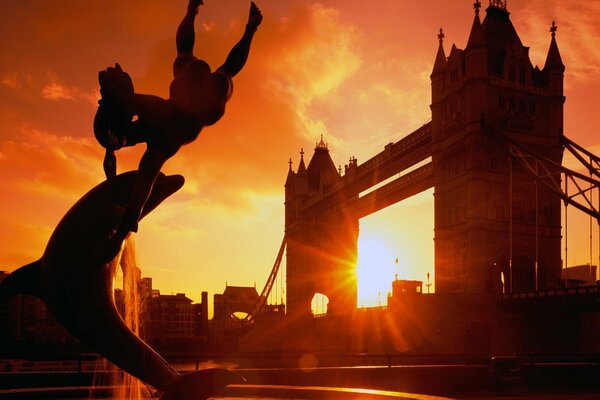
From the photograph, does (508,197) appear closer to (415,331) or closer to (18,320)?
(415,331)

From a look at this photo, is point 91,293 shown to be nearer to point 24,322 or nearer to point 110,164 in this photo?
point 110,164

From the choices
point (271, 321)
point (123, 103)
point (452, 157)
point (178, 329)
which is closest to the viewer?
point (123, 103)

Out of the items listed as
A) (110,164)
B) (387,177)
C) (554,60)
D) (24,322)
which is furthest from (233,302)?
(110,164)

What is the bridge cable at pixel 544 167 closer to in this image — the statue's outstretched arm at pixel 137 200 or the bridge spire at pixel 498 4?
the bridge spire at pixel 498 4

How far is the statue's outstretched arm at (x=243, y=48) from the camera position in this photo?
6.48m

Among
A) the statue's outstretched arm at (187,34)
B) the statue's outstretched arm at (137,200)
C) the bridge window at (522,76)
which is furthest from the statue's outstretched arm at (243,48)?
the bridge window at (522,76)

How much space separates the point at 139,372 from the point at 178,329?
126 metres

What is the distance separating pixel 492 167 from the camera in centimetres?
4094

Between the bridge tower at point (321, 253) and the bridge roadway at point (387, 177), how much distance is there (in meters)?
3.79

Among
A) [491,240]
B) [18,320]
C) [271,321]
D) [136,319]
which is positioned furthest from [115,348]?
[18,320]

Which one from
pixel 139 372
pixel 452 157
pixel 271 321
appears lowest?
pixel 271 321

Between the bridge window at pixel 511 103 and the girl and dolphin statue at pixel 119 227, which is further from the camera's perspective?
the bridge window at pixel 511 103

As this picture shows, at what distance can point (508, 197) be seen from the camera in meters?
41.5

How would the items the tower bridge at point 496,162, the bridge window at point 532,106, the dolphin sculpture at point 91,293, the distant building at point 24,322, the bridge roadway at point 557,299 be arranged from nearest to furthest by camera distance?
the dolphin sculpture at point 91,293 < the bridge roadway at point 557,299 < the tower bridge at point 496,162 < the bridge window at point 532,106 < the distant building at point 24,322
